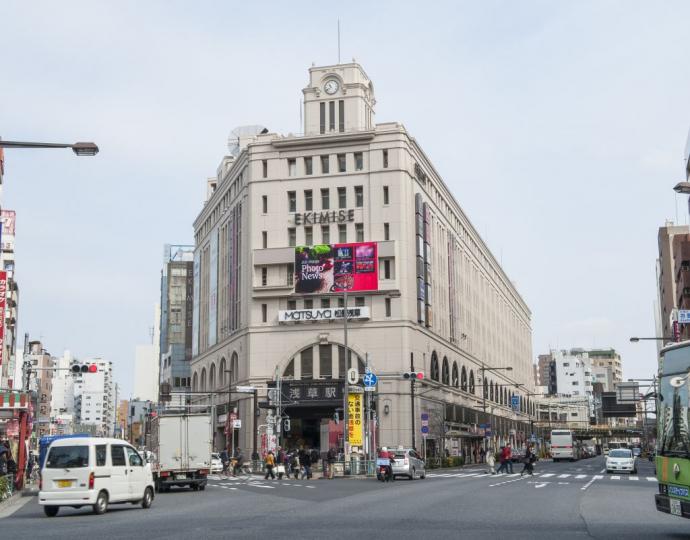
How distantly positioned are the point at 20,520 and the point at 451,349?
72.9 meters

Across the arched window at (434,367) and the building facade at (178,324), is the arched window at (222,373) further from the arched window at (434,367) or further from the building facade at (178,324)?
the building facade at (178,324)

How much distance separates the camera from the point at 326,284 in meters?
74.7

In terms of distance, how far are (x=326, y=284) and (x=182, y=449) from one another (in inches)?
1569

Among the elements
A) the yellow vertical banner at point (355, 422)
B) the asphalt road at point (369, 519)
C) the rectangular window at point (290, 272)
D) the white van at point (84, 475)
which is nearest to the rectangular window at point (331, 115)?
the rectangular window at point (290, 272)

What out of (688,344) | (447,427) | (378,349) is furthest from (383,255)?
(688,344)

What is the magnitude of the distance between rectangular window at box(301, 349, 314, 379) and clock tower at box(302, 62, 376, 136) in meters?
20.7

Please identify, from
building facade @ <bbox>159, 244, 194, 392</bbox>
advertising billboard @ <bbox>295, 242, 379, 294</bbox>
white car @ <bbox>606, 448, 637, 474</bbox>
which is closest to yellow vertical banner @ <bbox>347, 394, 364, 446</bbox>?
advertising billboard @ <bbox>295, 242, 379, 294</bbox>

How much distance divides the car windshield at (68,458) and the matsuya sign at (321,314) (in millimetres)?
51651

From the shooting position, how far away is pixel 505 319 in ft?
454

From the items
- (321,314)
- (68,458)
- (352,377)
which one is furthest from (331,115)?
(68,458)

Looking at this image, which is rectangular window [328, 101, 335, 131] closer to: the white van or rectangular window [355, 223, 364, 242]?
rectangular window [355, 223, 364, 242]

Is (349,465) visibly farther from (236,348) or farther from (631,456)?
(236,348)

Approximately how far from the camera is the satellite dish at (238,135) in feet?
328

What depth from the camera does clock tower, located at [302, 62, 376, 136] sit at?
8088cm
